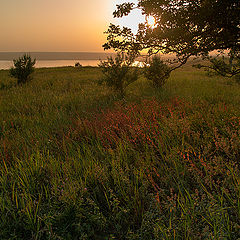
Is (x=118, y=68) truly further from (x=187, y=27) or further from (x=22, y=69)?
(x=22, y=69)

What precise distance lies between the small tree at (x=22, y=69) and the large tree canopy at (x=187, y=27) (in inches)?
534

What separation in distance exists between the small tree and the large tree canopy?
44.5 ft

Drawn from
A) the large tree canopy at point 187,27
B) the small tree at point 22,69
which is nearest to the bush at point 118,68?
the large tree canopy at point 187,27

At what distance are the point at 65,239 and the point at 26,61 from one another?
1645 centimetres

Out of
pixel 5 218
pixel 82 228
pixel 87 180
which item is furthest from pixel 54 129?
pixel 82 228

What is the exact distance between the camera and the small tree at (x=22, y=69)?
44.7 ft

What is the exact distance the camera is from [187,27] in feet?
9.82

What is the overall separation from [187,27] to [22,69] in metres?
14.8

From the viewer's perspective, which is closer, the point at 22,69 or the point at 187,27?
the point at 187,27

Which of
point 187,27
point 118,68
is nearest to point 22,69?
point 118,68

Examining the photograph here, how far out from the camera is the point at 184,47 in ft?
10.7

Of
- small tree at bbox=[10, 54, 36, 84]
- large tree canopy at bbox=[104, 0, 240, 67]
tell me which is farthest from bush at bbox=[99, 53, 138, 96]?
small tree at bbox=[10, 54, 36, 84]

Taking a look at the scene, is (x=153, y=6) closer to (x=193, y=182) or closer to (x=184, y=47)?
(x=184, y=47)

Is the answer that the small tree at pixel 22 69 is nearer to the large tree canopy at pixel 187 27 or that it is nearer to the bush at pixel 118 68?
the bush at pixel 118 68
